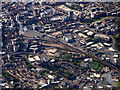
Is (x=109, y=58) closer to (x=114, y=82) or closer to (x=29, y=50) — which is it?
(x=114, y=82)

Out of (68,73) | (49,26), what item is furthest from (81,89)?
(49,26)

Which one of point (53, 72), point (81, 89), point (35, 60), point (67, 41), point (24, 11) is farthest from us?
point (24, 11)

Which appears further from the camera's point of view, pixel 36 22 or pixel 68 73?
pixel 36 22

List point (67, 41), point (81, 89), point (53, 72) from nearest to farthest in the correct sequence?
point (81, 89), point (53, 72), point (67, 41)

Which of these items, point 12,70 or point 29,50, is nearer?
point 12,70

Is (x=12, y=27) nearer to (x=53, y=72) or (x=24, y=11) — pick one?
(x=24, y=11)

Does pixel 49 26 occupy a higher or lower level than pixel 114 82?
higher

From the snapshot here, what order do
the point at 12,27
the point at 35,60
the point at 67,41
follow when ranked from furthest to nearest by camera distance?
the point at 12,27, the point at 67,41, the point at 35,60

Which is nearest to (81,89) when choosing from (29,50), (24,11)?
(29,50)

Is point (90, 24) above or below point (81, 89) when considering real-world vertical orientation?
above
